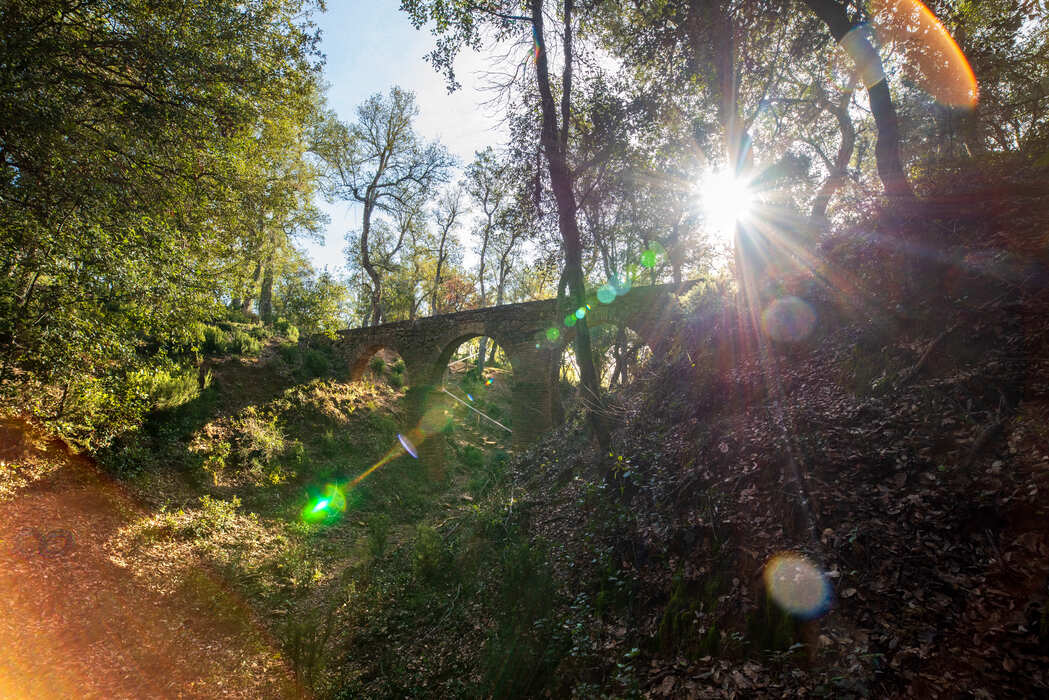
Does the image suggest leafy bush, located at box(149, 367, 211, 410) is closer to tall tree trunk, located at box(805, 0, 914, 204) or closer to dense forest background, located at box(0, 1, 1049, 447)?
dense forest background, located at box(0, 1, 1049, 447)

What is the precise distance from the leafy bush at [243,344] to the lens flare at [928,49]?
18.1 meters

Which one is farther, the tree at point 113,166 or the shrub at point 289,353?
the shrub at point 289,353

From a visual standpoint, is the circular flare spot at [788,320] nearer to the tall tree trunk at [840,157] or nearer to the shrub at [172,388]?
the tall tree trunk at [840,157]

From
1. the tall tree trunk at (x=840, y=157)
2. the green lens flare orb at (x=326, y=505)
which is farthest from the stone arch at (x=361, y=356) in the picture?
the tall tree trunk at (x=840, y=157)

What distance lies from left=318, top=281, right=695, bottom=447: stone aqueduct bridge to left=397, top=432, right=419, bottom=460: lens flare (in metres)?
1.08

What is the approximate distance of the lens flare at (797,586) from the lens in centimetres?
280

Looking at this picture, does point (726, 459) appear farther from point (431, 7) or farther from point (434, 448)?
point (434, 448)

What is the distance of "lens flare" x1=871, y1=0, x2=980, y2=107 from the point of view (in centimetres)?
820

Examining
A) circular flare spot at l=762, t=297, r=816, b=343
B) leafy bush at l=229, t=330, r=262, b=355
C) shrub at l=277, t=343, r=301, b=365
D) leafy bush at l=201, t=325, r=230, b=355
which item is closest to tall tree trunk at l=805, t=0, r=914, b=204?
circular flare spot at l=762, t=297, r=816, b=343

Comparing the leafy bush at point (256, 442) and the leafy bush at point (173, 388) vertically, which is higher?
the leafy bush at point (173, 388)

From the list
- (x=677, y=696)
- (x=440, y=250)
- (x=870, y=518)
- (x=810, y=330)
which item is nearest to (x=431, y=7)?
(x=810, y=330)

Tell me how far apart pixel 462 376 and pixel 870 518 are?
884 inches

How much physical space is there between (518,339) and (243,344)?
906 centimetres

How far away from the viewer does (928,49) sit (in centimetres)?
934
